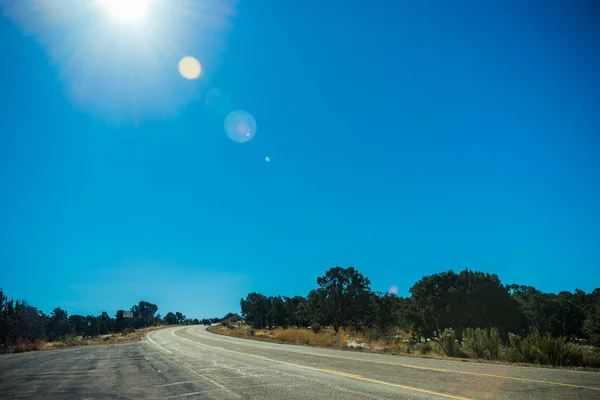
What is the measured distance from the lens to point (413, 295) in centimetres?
6116

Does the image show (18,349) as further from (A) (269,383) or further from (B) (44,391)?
(A) (269,383)

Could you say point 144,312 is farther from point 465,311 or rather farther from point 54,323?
point 465,311

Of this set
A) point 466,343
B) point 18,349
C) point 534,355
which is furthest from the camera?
point 18,349

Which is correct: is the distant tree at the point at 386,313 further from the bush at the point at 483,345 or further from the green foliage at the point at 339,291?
the bush at the point at 483,345

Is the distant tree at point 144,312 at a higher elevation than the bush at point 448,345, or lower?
higher

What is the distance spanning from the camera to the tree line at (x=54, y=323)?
4813 centimetres

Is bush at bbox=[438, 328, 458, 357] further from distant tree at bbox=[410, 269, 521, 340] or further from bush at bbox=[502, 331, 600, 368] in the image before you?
distant tree at bbox=[410, 269, 521, 340]

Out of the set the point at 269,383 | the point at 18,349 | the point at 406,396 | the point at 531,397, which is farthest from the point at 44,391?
the point at 18,349

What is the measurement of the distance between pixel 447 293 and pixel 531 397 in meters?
54.2

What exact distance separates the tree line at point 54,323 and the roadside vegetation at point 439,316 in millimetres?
28838

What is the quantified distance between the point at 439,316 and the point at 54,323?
12715 centimetres

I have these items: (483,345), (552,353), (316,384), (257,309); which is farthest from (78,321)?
(552,353)

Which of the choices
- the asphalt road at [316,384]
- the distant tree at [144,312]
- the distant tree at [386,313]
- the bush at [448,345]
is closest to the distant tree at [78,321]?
the distant tree at [144,312]

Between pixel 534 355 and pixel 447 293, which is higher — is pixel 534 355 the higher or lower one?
the lower one
